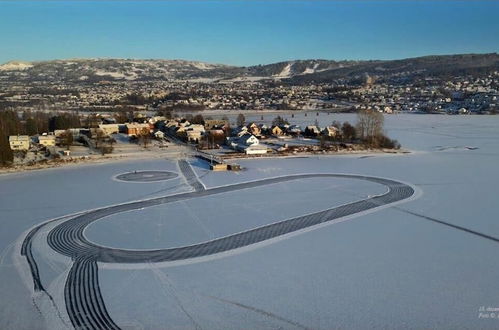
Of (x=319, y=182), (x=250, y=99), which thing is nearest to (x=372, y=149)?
(x=319, y=182)

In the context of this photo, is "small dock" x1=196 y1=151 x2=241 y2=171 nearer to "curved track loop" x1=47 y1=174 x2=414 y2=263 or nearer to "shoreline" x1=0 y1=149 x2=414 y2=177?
"shoreline" x1=0 y1=149 x2=414 y2=177

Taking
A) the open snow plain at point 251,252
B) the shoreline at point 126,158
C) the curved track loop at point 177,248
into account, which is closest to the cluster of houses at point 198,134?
the shoreline at point 126,158

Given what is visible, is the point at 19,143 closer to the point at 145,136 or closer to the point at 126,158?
the point at 126,158

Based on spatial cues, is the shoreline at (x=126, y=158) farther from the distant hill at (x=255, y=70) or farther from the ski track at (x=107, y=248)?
the distant hill at (x=255, y=70)

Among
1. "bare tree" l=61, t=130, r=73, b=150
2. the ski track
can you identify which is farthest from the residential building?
the ski track

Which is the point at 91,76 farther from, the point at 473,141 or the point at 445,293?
the point at 445,293

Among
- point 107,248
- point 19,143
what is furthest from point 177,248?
point 19,143
